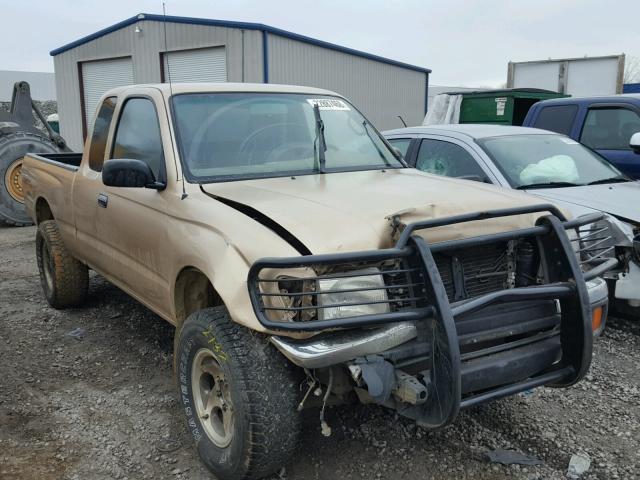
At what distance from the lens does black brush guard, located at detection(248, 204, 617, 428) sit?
2.38 metres

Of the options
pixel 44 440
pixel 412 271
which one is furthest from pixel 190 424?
pixel 412 271

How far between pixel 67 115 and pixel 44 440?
65.5ft

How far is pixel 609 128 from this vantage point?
6871mm

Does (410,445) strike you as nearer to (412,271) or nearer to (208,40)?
(412,271)

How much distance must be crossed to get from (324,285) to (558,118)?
5.73 meters

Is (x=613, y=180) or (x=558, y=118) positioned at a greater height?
(x=558, y=118)

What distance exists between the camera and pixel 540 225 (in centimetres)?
286

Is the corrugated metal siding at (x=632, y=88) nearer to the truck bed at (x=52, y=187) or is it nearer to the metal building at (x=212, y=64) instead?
the metal building at (x=212, y=64)

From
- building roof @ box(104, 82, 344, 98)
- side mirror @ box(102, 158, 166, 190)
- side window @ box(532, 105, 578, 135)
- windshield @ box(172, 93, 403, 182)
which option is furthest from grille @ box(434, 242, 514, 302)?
side window @ box(532, 105, 578, 135)

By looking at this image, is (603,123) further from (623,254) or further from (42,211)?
(42,211)

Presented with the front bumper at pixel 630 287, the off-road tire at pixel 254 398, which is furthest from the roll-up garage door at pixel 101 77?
the off-road tire at pixel 254 398

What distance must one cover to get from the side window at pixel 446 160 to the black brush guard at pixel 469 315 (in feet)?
8.49

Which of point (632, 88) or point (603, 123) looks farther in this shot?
point (632, 88)

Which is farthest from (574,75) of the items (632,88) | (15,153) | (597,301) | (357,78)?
(597,301)
